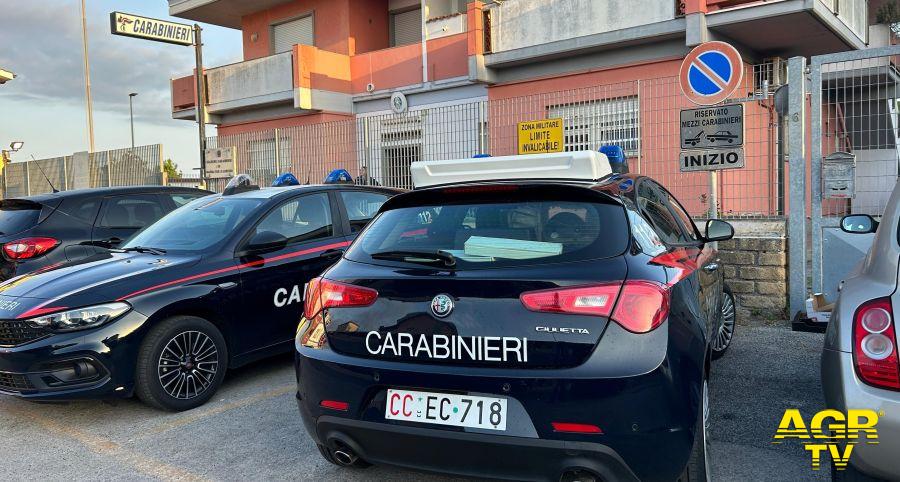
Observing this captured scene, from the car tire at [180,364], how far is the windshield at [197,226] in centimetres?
68

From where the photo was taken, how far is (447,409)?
2600 millimetres

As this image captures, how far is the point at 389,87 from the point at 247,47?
614 centimetres

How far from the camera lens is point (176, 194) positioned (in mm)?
7840

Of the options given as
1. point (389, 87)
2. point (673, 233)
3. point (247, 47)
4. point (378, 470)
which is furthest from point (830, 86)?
point (247, 47)

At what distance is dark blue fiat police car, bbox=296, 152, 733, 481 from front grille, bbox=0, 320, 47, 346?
6.87ft

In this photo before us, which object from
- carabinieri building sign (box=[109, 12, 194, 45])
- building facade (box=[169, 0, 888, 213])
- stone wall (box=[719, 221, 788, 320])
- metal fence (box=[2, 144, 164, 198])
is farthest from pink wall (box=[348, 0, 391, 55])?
stone wall (box=[719, 221, 788, 320])

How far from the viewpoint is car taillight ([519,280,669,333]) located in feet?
8.16

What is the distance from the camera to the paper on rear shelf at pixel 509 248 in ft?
9.05

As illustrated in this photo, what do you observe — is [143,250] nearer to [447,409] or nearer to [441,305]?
[441,305]

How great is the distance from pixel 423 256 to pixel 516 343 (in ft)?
2.00

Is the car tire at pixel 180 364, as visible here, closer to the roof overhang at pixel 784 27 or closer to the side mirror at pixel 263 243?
the side mirror at pixel 263 243

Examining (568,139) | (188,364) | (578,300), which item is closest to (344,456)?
(578,300)

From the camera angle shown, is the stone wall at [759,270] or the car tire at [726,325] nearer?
the car tire at [726,325]

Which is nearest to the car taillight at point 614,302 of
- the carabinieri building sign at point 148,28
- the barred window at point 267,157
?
the barred window at point 267,157
